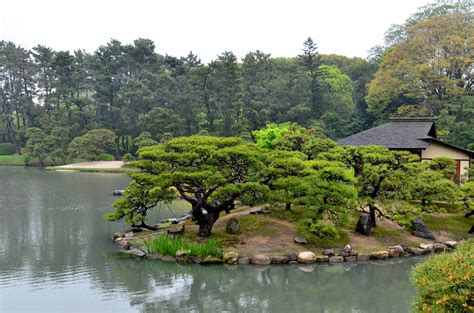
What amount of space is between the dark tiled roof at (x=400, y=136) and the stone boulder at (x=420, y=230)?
5218 millimetres

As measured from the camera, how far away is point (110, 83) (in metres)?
45.5

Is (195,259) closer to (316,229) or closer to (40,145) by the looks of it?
(316,229)

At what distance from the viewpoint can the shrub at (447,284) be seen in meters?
4.78

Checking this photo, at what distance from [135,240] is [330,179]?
6.18 m

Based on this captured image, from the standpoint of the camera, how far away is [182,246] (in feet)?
38.5

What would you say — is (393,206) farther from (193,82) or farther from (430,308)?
(193,82)

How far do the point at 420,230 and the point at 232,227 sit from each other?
20.0 ft

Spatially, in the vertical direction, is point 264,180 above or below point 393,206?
above

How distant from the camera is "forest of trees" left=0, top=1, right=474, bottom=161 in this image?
39.8 metres

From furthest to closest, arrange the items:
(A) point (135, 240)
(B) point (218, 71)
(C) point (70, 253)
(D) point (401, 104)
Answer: (B) point (218, 71)
(D) point (401, 104)
(A) point (135, 240)
(C) point (70, 253)

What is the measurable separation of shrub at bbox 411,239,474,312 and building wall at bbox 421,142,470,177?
14.9 meters

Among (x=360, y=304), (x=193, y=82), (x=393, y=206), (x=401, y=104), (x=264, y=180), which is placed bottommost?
(x=360, y=304)

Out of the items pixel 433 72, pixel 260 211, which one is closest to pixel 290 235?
pixel 260 211

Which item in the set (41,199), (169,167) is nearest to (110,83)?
(41,199)
